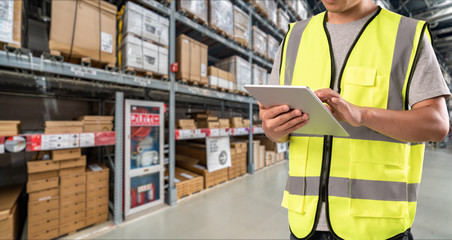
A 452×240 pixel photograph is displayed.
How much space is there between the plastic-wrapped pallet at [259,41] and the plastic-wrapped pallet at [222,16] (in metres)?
0.96

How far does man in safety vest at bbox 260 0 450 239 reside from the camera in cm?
63

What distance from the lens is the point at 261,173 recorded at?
504cm

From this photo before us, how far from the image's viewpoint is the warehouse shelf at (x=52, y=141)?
1.84m

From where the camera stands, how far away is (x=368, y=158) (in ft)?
2.37

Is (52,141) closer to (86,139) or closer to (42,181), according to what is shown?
(86,139)

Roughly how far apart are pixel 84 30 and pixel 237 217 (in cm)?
314

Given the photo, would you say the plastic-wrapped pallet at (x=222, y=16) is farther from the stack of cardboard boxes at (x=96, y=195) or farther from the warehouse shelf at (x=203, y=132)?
the stack of cardboard boxes at (x=96, y=195)

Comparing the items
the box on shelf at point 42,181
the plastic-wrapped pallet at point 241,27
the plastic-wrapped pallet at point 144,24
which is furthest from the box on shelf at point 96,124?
the plastic-wrapped pallet at point 241,27

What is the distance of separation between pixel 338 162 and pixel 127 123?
2.67 meters

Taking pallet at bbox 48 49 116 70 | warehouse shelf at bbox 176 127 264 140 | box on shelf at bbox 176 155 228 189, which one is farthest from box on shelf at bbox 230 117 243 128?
pallet at bbox 48 49 116 70

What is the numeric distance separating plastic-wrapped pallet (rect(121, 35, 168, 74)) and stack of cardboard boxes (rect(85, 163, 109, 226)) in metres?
1.50

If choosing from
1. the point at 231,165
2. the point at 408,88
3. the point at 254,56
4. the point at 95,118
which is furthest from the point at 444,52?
the point at 95,118

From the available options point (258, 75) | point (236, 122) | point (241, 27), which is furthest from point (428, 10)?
point (236, 122)

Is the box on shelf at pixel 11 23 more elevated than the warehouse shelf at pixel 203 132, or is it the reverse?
the box on shelf at pixel 11 23
